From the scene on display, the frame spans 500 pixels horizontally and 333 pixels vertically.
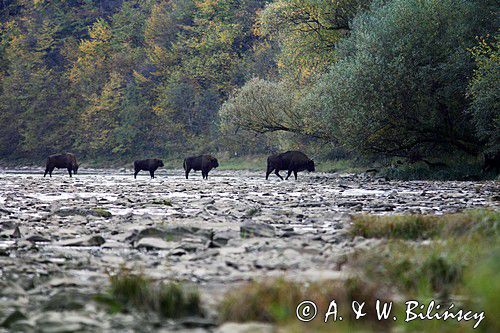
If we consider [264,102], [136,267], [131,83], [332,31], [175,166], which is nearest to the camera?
[136,267]

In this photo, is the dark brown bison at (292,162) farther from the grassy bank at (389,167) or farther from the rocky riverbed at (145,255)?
the rocky riverbed at (145,255)

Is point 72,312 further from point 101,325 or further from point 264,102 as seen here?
point 264,102

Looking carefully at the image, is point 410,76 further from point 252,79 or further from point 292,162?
point 252,79

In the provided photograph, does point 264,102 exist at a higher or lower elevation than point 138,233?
higher

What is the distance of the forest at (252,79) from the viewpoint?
31.5 metres

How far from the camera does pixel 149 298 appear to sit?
226 inches

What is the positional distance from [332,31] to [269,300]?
3639 centimetres

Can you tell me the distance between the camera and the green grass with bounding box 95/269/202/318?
5527 mm

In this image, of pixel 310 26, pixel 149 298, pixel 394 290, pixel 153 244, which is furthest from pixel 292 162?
pixel 149 298

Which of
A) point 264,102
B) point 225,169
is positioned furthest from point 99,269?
point 225,169

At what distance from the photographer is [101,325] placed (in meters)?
5.04

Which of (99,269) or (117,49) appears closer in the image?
(99,269)

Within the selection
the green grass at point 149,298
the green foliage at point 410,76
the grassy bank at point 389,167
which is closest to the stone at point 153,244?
the green grass at point 149,298

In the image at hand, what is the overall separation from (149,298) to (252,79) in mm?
49016
